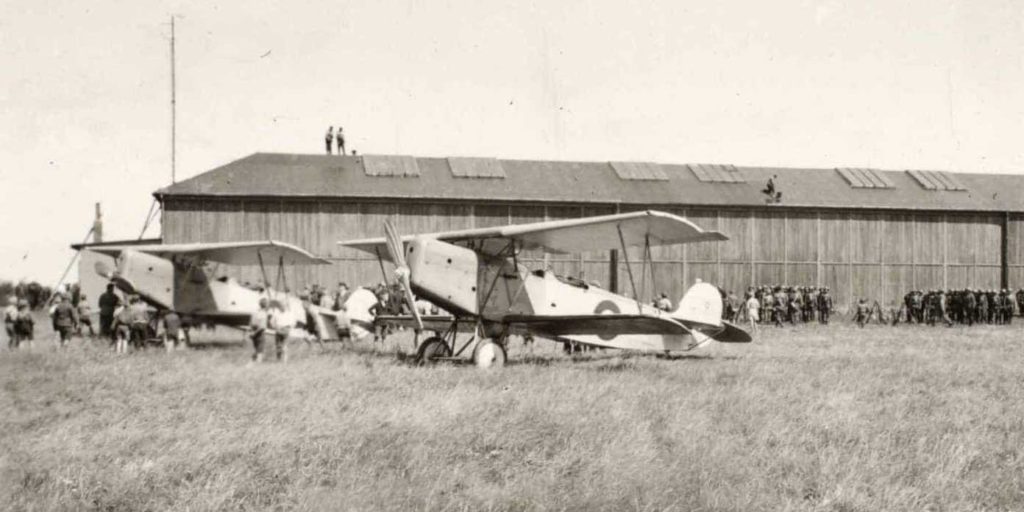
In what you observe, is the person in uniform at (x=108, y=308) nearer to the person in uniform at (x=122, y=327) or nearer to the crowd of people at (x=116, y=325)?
the crowd of people at (x=116, y=325)

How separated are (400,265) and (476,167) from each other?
24892 millimetres

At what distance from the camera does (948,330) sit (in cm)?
2847

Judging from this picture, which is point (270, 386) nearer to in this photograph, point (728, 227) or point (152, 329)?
point (152, 329)

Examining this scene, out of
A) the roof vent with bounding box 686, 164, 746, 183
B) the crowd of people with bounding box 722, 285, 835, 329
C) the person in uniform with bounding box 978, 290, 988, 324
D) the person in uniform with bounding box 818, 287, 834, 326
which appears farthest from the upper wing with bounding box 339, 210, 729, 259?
the roof vent with bounding box 686, 164, 746, 183

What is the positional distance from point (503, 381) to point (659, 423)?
11.9 feet

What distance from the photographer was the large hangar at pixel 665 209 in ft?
114

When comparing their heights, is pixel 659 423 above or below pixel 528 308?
below

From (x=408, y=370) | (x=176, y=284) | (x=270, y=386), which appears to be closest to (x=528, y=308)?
(x=408, y=370)

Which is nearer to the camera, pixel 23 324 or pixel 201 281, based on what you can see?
pixel 23 324

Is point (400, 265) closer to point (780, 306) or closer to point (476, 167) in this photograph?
point (780, 306)

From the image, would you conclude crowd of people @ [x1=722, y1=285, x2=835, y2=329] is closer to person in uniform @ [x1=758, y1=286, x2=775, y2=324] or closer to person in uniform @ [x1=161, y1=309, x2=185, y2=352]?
person in uniform @ [x1=758, y1=286, x2=775, y2=324]

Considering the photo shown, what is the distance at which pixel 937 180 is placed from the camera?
4272 centimetres

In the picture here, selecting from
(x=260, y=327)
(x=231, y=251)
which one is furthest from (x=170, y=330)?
(x=260, y=327)

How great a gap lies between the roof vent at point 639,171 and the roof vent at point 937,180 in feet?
42.9
